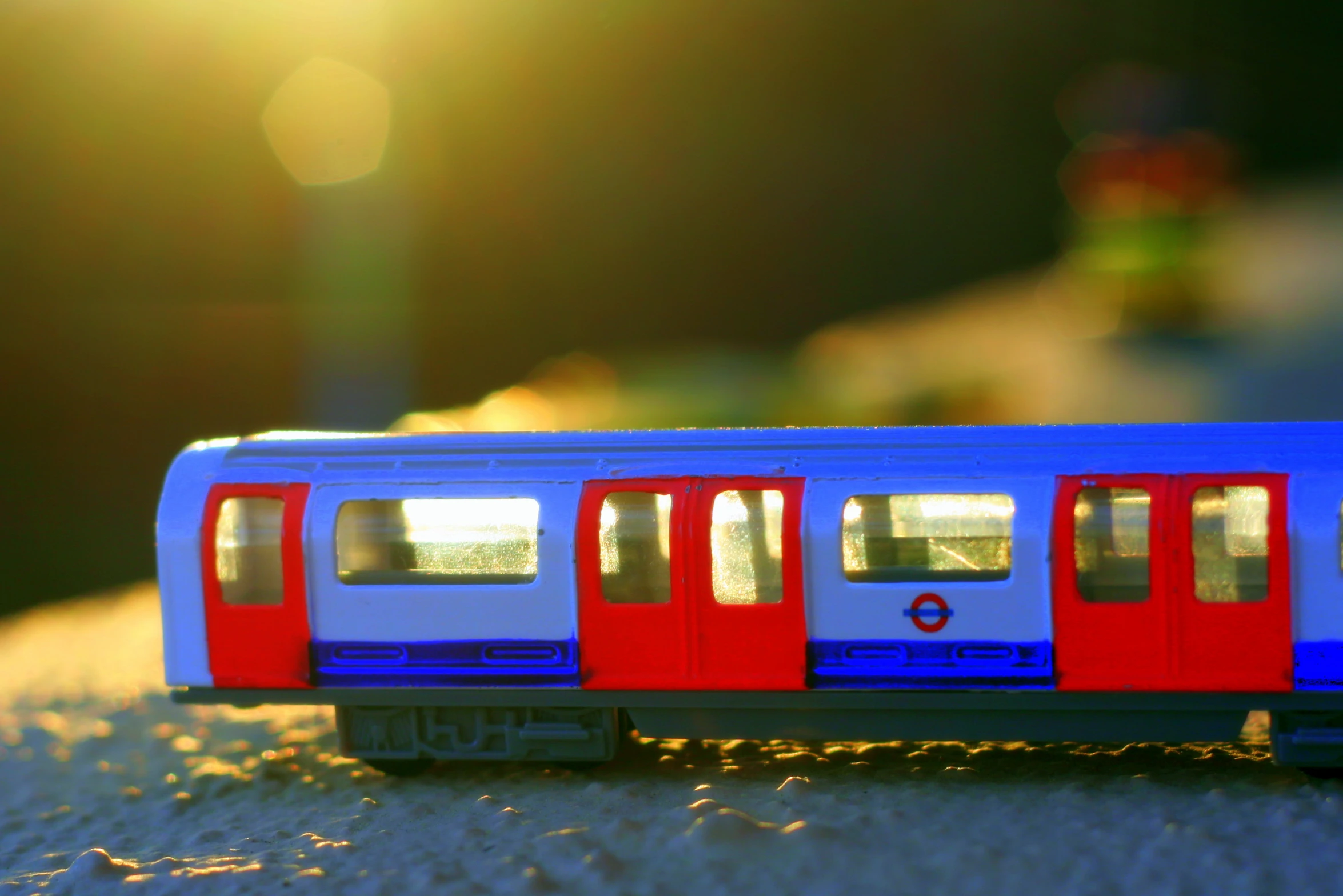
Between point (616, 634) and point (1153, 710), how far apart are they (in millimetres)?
3379

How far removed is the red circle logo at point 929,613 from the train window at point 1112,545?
83 cm

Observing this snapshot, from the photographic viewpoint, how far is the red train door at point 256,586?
25.2 ft

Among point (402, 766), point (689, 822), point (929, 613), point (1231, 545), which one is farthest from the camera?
point (402, 766)

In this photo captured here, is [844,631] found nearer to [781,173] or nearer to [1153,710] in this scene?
[1153,710]

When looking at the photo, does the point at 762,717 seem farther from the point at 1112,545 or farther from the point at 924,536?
the point at 1112,545

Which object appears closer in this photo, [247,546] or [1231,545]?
[1231,545]

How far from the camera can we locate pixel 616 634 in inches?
290

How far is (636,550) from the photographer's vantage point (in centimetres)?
742

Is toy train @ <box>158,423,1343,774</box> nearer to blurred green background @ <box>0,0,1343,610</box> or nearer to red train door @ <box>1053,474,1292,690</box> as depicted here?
red train door @ <box>1053,474,1292,690</box>

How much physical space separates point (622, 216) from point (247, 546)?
2916 cm

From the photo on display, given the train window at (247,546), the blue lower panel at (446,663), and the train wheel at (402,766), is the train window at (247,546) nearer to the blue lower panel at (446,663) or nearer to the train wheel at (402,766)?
the blue lower panel at (446,663)

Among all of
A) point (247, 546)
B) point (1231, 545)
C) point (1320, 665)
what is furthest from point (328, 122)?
point (1320, 665)

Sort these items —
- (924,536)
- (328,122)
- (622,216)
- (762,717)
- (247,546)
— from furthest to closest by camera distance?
(622,216) → (328,122) → (247,546) → (762,717) → (924,536)

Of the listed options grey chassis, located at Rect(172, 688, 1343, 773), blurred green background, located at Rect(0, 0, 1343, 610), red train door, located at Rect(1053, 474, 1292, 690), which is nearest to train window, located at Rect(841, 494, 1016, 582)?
red train door, located at Rect(1053, 474, 1292, 690)
